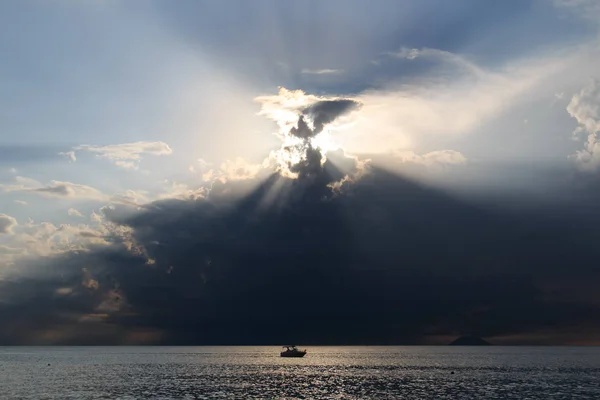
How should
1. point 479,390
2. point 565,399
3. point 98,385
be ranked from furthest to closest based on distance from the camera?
point 98,385 → point 479,390 → point 565,399

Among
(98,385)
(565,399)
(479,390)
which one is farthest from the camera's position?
(98,385)

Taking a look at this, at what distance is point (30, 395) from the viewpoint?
147m

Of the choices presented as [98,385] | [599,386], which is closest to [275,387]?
[98,385]

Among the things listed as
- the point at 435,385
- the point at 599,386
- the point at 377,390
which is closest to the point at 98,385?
the point at 377,390

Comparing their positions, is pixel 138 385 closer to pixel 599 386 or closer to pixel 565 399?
pixel 565 399

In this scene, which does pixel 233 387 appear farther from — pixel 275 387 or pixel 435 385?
pixel 435 385

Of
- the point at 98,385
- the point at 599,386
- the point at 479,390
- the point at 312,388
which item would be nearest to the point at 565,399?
the point at 479,390

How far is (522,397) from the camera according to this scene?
143 m

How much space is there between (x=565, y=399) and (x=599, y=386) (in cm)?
4928

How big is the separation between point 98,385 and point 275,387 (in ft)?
177

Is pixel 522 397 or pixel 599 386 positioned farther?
pixel 599 386

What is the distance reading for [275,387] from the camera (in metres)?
173

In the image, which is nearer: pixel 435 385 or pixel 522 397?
pixel 522 397

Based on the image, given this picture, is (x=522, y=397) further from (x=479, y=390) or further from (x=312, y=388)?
(x=312, y=388)
